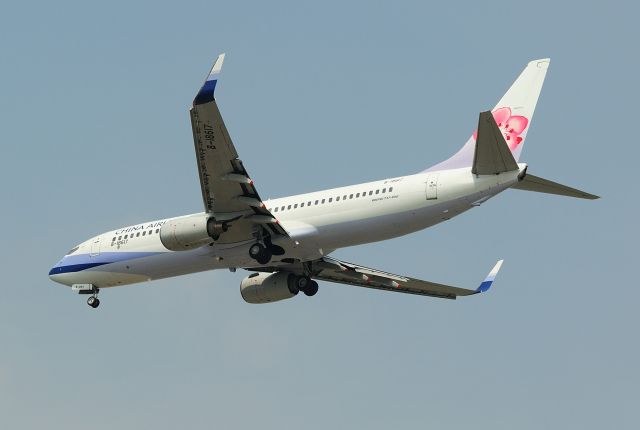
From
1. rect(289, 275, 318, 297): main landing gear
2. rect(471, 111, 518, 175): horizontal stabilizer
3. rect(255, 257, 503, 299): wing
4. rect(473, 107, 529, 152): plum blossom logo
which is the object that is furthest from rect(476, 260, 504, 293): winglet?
rect(471, 111, 518, 175): horizontal stabilizer

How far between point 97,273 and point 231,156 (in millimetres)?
10202

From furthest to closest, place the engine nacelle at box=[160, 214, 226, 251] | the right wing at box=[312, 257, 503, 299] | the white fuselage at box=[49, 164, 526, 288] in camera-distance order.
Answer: the right wing at box=[312, 257, 503, 299], the engine nacelle at box=[160, 214, 226, 251], the white fuselage at box=[49, 164, 526, 288]

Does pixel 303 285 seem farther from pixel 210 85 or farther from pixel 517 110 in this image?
pixel 210 85

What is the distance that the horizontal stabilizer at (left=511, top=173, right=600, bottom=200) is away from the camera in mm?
41569

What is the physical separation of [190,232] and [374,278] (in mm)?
9919

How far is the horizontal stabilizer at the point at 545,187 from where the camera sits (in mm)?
41569

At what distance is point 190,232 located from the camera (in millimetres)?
44125

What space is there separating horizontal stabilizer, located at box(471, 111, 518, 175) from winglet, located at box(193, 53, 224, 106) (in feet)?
26.2

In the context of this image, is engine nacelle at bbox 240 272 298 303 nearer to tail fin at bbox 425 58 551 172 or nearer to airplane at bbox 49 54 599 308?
airplane at bbox 49 54 599 308

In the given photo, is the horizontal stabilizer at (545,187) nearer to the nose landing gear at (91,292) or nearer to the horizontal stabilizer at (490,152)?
the horizontal stabilizer at (490,152)

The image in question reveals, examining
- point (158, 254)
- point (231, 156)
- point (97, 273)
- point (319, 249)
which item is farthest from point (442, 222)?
point (97, 273)

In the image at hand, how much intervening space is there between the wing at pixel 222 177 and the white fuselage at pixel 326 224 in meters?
0.98

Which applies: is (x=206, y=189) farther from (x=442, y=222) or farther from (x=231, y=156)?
(x=442, y=222)


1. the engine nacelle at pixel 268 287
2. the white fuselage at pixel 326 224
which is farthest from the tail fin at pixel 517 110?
the engine nacelle at pixel 268 287
